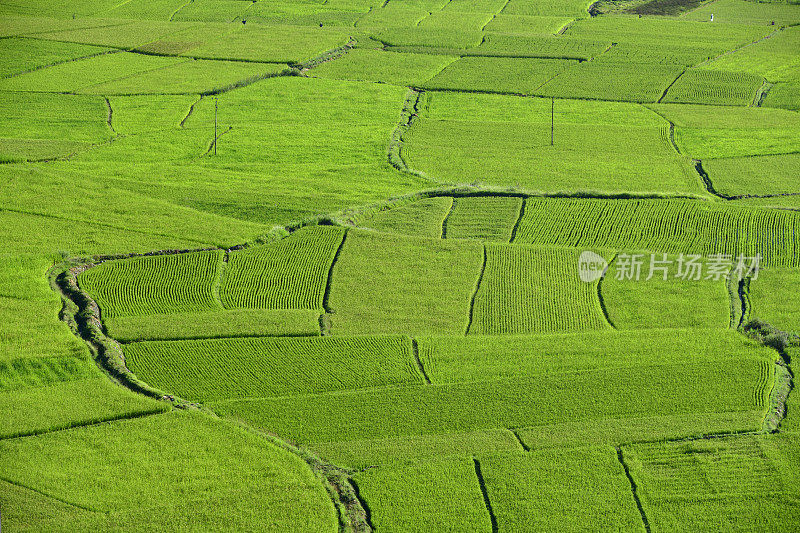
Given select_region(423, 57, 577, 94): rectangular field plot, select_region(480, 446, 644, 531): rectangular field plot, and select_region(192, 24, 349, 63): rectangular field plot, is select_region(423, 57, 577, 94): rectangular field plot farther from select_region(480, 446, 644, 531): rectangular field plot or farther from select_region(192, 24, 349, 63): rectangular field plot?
select_region(480, 446, 644, 531): rectangular field plot

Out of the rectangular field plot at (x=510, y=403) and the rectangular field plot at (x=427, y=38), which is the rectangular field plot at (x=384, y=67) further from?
the rectangular field plot at (x=510, y=403)

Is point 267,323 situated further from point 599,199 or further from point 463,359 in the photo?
point 599,199

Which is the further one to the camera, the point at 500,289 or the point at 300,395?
the point at 500,289

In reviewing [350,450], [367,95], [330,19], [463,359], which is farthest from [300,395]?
[330,19]

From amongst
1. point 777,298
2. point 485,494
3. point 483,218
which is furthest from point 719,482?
point 483,218

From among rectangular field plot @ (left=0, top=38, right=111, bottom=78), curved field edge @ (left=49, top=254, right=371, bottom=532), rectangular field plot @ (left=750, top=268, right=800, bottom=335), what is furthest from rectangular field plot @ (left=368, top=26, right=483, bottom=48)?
curved field edge @ (left=49, top=254, right=371, bottom=532)

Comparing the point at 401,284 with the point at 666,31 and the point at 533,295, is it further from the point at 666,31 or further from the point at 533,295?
the point at 666,31
